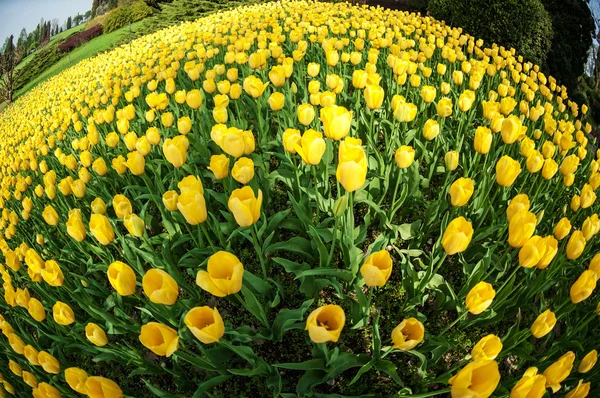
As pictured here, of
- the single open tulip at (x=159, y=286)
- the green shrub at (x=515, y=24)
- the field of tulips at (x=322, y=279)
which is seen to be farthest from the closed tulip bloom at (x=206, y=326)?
the green shrub at (x=515, y=24)

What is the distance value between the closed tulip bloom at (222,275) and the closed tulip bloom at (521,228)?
3.45 feet

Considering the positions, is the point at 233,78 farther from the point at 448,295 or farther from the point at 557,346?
the point at 557,346

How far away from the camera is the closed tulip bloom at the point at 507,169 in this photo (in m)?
1.69

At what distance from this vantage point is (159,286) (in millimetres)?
1341

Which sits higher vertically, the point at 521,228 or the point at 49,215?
the point at 521,228

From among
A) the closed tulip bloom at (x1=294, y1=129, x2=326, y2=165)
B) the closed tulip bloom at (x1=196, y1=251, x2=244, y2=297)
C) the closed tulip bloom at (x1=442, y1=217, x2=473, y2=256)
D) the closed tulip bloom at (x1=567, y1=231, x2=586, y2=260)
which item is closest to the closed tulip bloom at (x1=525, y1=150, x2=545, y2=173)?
the closed tulip bloom at (x1=567, y1=231, x2=586, y2=260)

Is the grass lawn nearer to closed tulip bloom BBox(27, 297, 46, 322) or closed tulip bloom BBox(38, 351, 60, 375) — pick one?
closed tulip bloom BBox(27, 297, 46, 322)

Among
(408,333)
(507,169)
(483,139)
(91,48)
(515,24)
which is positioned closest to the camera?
(408,333)

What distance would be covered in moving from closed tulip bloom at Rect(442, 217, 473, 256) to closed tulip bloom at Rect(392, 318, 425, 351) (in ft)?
1.09

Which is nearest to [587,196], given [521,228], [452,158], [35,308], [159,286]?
[452,158]

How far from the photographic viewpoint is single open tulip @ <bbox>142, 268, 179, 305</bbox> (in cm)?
130

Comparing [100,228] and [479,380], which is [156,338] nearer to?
[100,228]

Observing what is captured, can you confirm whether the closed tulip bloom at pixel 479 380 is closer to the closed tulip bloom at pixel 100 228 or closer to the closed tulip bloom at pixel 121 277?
the closed tulip bloom at pixel 121 277

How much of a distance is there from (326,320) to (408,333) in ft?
1.00
